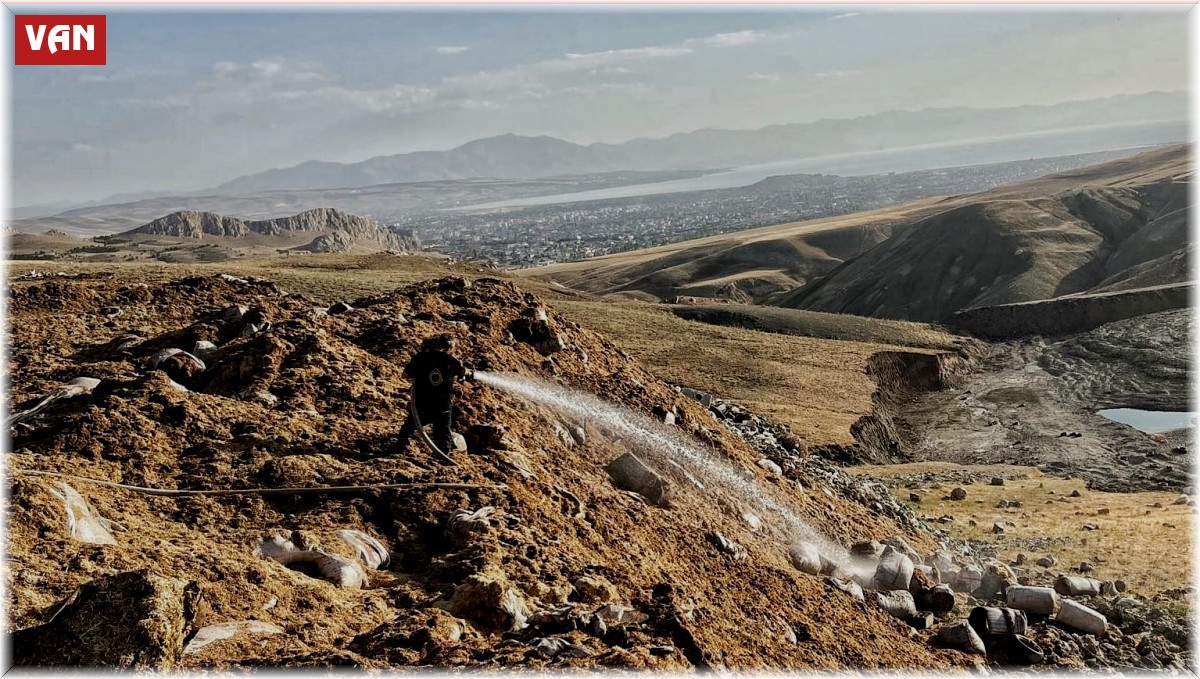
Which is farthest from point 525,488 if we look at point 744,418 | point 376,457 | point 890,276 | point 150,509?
point 890,276

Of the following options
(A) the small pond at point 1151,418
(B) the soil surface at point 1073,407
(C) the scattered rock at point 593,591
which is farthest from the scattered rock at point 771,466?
(A) the small pond at point 1151,418

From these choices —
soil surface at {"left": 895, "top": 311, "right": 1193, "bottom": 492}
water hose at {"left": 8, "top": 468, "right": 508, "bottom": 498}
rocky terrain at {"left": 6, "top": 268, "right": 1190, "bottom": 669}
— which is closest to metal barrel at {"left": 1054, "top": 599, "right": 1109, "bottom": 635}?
rocky terrain at {"left": 6, "top": 268, "right": 1190, "bottom": 669}

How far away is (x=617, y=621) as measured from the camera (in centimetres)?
753

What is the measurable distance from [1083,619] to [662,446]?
22.9ft

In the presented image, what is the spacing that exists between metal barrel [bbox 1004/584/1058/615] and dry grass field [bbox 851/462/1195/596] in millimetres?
4050

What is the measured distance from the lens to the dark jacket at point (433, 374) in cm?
1075

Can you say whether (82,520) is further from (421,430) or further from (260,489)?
(421,430)

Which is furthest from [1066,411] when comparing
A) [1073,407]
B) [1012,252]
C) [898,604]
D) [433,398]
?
[1012,252]

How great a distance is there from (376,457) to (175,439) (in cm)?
231

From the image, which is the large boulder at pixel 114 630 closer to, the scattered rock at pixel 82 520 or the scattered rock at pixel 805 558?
the scattered rock at pixel 82 520

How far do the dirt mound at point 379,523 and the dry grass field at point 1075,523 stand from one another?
4726 millimetres

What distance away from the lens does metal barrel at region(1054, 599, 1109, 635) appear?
12.5 m

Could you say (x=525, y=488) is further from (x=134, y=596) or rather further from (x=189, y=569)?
(x=134, y=596)

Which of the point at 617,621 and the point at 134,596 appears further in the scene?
the point at 617,621
